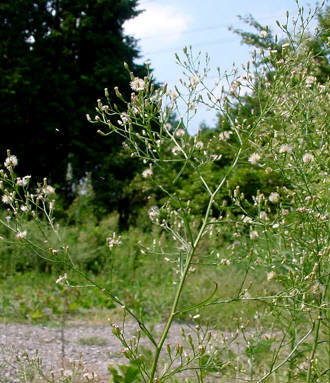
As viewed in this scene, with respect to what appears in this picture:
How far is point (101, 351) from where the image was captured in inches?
144

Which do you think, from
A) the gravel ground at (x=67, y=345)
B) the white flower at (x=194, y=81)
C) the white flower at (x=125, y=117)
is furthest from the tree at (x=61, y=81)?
the white flower at (x=125, y=117)

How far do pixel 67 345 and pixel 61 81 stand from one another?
34.2 feet

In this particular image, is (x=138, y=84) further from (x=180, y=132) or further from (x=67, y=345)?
(x=67, y=345)

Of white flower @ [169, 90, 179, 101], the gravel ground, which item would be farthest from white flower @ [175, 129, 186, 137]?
the gravel ground

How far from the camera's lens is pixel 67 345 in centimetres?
379

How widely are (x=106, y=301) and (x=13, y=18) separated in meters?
10.3

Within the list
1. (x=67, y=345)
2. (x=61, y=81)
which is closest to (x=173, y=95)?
A: (x=67, y=345)

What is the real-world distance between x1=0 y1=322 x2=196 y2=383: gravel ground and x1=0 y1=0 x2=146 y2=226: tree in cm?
649

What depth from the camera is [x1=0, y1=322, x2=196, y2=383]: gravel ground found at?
3090mm

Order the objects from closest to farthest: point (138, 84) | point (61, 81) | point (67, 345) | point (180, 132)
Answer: point (138, 84) → point (180, 132) → point (67, 345) → point (61, 81)

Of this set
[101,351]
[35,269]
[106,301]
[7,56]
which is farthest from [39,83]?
[101,351]

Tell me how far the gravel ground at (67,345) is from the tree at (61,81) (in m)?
6.49

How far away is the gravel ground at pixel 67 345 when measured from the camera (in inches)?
122

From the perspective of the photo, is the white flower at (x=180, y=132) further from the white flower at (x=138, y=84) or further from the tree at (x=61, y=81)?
the tree at (x=61, y=81)
